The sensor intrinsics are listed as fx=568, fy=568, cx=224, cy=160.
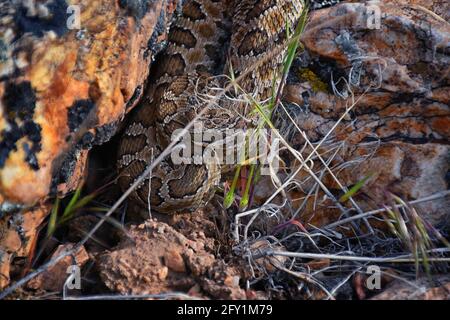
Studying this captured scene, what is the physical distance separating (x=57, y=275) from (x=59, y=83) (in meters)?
0.90

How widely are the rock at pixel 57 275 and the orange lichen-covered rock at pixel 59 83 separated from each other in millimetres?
328

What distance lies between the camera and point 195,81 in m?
3.52

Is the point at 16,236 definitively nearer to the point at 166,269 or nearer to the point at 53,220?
the point at 53,220

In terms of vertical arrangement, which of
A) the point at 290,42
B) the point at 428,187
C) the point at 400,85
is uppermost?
the point at 290,42

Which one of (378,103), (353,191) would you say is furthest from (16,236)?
(378,103)

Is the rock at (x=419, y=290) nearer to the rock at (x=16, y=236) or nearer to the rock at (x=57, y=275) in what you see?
the rock at (x=57, y=275)

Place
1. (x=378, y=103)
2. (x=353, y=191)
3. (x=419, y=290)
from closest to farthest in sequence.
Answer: (x=419, y=290)
(x=353, y=191)
(x=378, y=103)

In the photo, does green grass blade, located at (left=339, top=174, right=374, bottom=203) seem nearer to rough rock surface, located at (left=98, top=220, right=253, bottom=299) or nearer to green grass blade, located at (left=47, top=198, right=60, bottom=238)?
rough rock surface, located at (left=98, top=220, right=253, bottom=299)

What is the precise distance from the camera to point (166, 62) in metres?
3.64

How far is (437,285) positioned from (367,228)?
19.1 inches

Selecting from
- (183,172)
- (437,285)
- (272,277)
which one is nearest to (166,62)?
(183,172)

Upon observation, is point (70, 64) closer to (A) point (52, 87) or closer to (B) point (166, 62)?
(A) point (52, 87)

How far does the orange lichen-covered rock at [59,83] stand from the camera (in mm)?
2535
